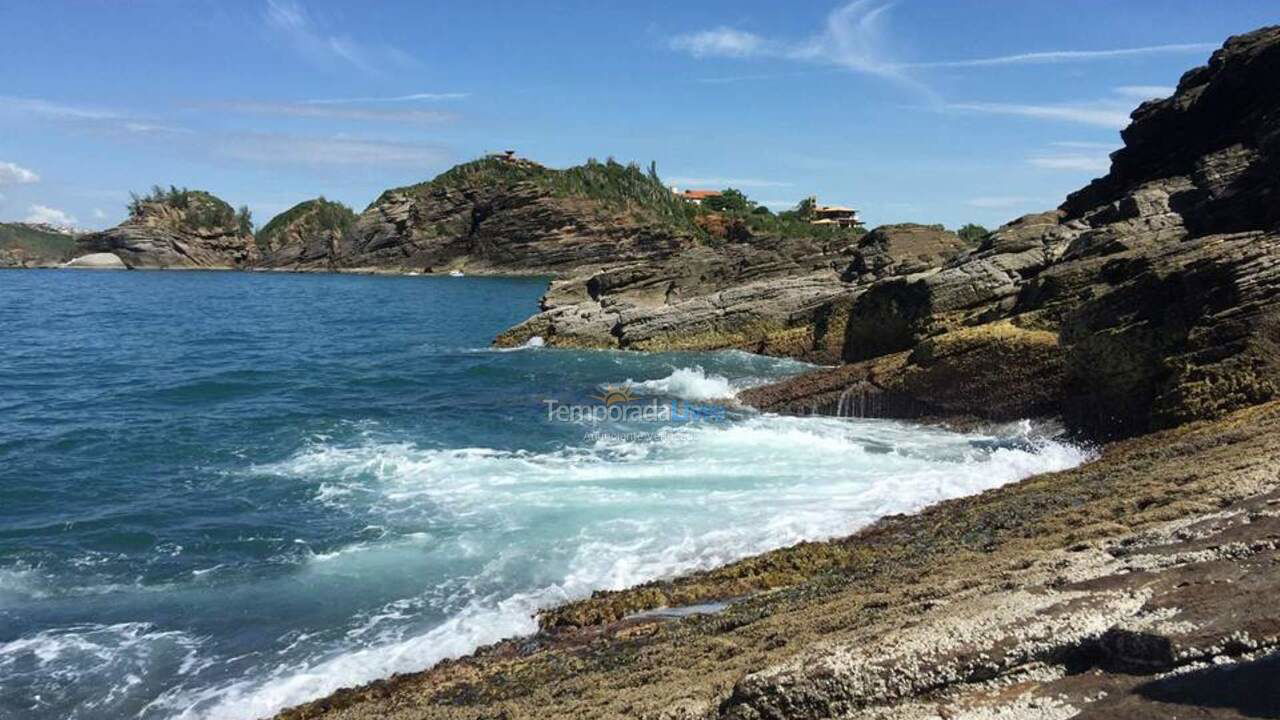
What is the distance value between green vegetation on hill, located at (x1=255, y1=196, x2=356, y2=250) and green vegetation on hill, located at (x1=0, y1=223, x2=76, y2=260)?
32.6 meters

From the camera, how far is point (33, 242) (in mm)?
174375

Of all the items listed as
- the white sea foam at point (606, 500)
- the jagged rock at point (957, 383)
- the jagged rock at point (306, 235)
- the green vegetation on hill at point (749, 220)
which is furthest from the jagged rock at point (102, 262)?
the jagged rock at point (957, 383)

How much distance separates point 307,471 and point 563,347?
76.9 ft

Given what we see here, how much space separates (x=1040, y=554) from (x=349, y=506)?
12.7 m

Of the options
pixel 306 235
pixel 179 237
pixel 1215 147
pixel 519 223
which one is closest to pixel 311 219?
pixel 306 235

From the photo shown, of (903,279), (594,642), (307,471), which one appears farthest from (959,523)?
(903,279)

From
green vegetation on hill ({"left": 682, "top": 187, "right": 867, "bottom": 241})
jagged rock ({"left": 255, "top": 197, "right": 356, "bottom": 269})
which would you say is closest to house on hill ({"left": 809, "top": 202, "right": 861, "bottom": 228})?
green vegetation on hill ({"left": 682, "top": 187, "right": 867, "bottom": 241})

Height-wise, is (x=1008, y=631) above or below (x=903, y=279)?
below

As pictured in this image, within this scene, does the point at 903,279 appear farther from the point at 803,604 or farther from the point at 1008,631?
the point at 1008,631

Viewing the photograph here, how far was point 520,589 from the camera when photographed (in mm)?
12266

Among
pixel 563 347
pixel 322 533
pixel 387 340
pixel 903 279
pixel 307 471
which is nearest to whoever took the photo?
pixel 322 533

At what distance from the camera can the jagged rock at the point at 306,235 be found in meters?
138
